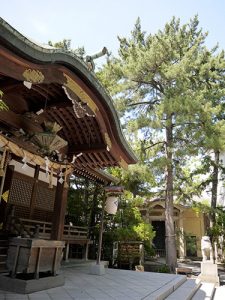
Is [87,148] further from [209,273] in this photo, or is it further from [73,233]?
[209,273]

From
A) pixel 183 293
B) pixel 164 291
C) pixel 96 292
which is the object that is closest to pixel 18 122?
pixel 96 292

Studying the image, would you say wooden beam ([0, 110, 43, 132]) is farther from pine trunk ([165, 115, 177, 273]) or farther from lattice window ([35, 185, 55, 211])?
pine trunk ([165, 115, 177, 273])

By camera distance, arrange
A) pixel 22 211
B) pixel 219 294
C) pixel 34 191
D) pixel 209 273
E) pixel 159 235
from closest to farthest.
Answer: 1. pixel 22 211
2. pixel 34 191
3. pixel 219 294
4. pixel 209 273
5. pixel 159 235

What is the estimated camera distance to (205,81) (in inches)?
793

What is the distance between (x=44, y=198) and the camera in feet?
36.2

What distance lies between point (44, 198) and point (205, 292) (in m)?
6.74

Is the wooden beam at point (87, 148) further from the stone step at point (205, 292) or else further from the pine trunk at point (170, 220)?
the pine trunk at point (170, 220)

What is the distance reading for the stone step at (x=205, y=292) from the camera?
8.81 metres

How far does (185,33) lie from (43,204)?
15481 millimetres

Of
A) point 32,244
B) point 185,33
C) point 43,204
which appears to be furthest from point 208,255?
point 185,33

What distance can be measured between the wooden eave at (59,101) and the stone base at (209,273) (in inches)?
293

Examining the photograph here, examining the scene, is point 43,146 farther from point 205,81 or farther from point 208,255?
point 205,81

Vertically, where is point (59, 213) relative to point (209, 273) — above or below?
above

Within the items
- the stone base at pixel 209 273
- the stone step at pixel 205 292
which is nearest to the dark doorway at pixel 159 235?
the stone base at pixel 209 273
